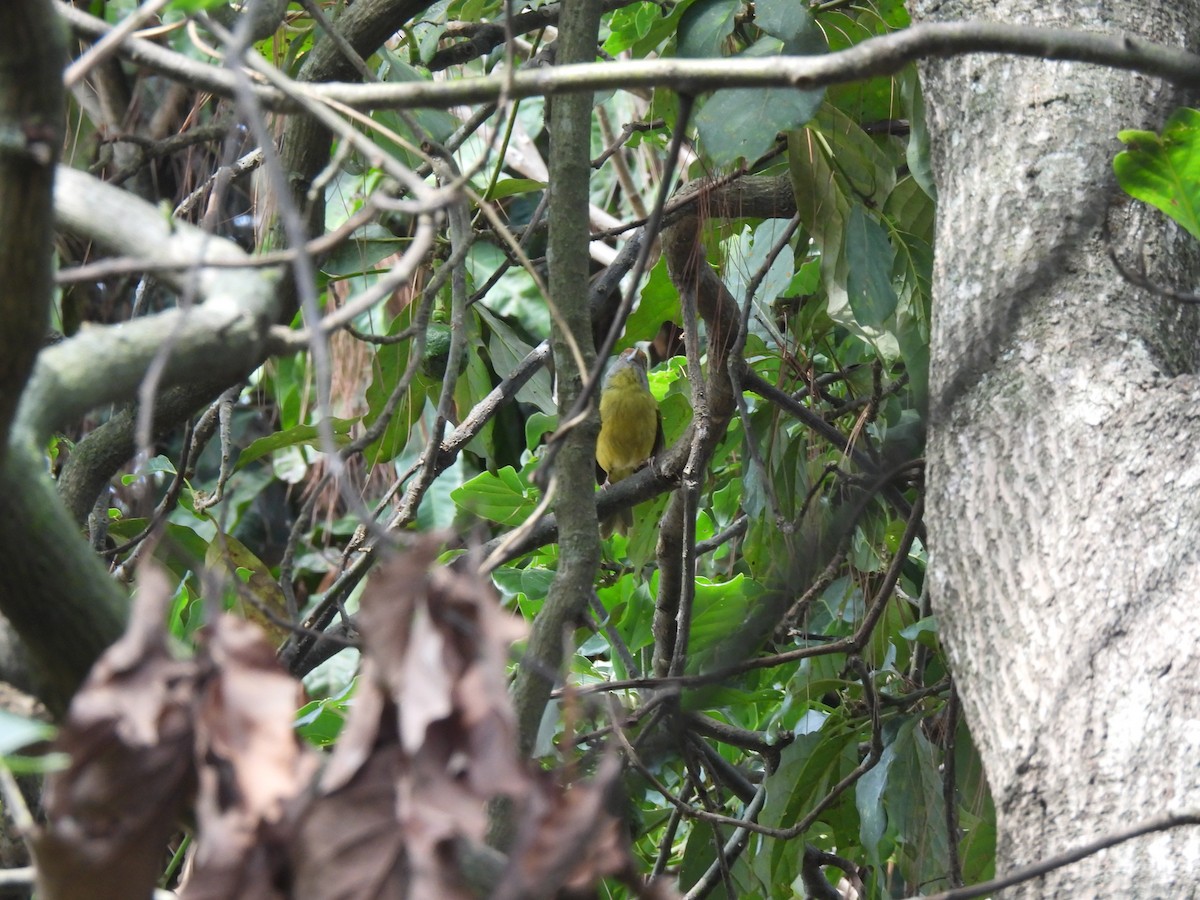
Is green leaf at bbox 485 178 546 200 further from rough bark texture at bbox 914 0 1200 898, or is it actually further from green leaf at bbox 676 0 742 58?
rough bark texture at bbox 914 0 1200 898

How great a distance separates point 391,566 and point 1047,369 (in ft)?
3.06

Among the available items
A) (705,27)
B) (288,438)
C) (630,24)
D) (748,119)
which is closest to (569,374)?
(748,119)

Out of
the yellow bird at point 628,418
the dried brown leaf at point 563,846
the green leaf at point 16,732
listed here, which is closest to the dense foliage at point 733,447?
the dried brown leaf at point 563,846

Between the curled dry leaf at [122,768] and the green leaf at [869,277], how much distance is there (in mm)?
1585

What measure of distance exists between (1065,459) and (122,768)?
0.98 meters

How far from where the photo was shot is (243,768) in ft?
2.01

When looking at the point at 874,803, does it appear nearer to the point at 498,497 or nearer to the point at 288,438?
the point at 498,497

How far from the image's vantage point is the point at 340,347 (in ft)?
15.0

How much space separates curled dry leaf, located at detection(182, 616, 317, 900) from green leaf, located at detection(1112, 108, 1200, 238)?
1.03 m

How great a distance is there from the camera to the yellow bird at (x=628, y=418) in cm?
470

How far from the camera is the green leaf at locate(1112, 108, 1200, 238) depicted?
50.6 inches

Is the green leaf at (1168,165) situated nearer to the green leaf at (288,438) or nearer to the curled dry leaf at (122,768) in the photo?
the curled dry leaf at (122,768)

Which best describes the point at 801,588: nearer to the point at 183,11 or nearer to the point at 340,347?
the point at 183,11

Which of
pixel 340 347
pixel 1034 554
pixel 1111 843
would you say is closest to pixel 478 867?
pixel 1111 843
